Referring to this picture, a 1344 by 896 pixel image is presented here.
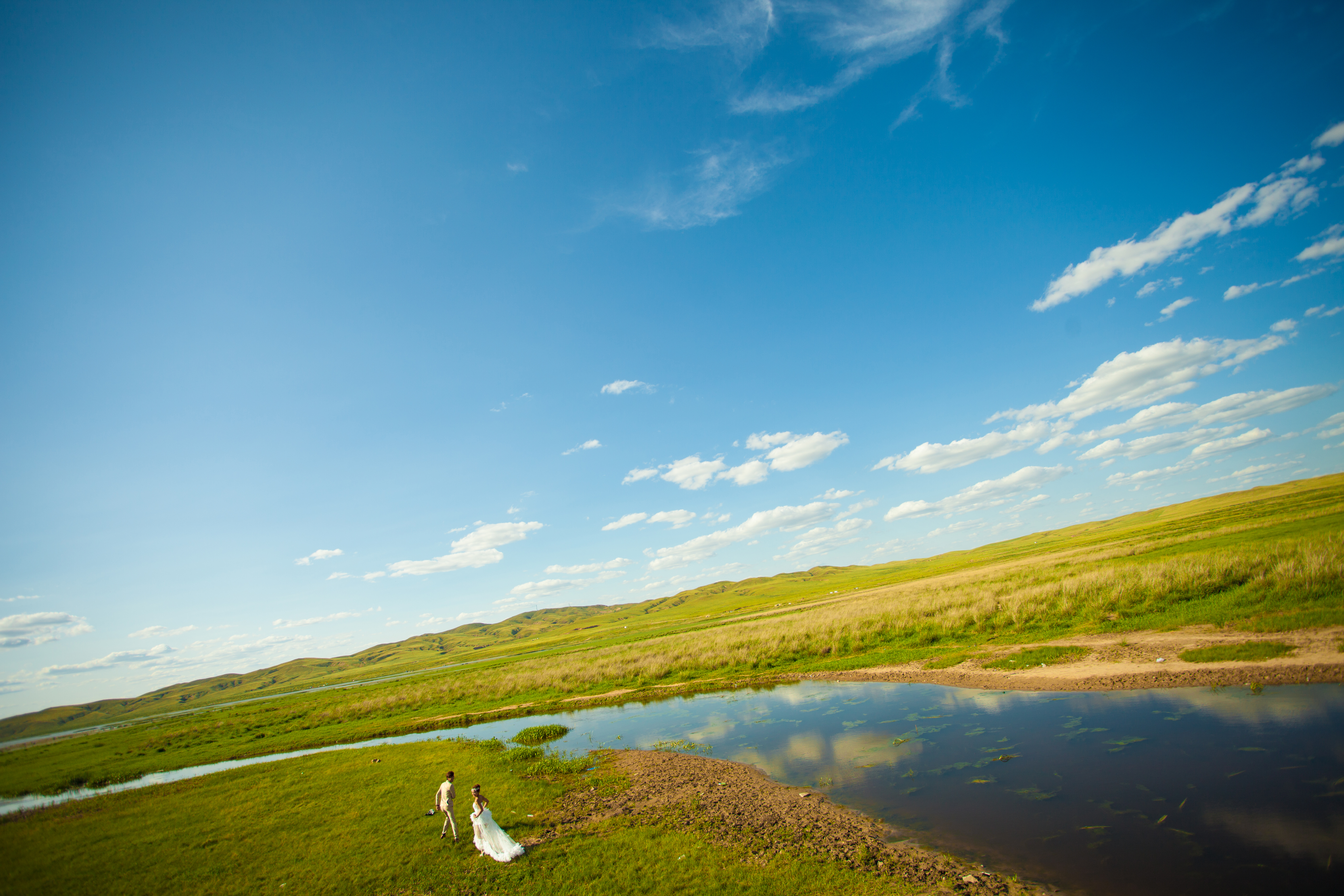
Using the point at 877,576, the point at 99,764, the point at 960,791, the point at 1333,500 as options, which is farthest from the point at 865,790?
the point at 877,576

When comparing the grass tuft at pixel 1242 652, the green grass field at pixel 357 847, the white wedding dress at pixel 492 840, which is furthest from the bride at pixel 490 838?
the grass tuft at pixel 1242 652

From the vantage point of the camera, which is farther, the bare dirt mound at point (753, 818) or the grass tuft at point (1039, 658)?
the grass tuft at point (1039, 658)

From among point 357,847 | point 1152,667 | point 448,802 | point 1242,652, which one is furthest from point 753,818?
point 1242,652

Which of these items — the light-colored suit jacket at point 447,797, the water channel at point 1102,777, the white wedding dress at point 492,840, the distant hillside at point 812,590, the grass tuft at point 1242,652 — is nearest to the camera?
the water channel at point 1102,777

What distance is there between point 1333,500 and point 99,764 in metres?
116

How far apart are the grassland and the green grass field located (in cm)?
1494

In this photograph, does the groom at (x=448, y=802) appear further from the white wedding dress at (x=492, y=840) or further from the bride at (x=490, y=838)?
the white wedding dress at (x=492, y=840)

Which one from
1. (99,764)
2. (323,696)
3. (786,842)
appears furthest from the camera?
(323,696)

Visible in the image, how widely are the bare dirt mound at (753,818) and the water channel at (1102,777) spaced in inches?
28.2

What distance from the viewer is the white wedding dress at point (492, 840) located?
12.7 metres

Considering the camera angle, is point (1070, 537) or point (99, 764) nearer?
point (99, 764)

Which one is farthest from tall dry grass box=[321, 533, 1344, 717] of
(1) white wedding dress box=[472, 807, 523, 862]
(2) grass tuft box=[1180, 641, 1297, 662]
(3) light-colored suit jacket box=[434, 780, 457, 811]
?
(3) light-colored suit jacket box=[434, 780, 457, 811]

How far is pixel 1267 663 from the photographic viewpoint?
16766 mm

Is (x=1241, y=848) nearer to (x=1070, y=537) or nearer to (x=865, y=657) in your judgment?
(x=865, y=657)
